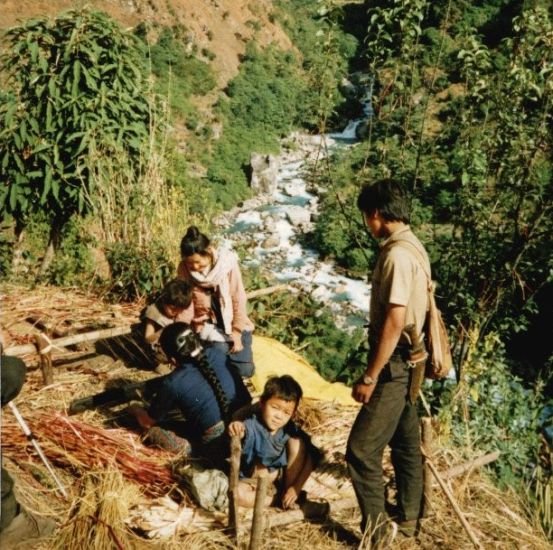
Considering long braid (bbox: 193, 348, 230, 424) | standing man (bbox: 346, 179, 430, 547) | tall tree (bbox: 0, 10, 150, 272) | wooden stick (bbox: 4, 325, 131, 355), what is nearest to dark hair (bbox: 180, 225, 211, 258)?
long braid (bbox: 193, 348, 230, 424)

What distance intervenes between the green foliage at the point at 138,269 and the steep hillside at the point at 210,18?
22.0 metres

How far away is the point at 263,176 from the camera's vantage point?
2369 cm

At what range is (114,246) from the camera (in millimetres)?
5168

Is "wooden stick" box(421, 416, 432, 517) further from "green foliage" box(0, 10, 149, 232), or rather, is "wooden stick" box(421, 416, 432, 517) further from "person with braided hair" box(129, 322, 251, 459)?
"green foliage" box(0, 10, 149, 232)

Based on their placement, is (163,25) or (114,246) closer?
(114,246)

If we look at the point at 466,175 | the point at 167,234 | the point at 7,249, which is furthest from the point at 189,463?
the point at 7,249

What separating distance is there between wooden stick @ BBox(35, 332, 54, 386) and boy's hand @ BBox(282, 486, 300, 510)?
1946 millimetres

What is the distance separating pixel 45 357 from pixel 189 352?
1325 millimetres

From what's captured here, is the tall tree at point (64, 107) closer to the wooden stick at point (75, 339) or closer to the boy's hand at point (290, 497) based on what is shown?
the wooden stick at point (75, 339)

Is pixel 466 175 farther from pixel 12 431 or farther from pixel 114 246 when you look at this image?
pixel 12 431

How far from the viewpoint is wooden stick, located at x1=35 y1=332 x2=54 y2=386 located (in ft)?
11.8

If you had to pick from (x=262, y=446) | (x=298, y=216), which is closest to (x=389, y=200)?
(x=262, y=446)

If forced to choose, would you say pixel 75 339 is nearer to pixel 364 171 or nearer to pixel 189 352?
pixel 189 352

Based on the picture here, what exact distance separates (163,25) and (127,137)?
27.3 metres
